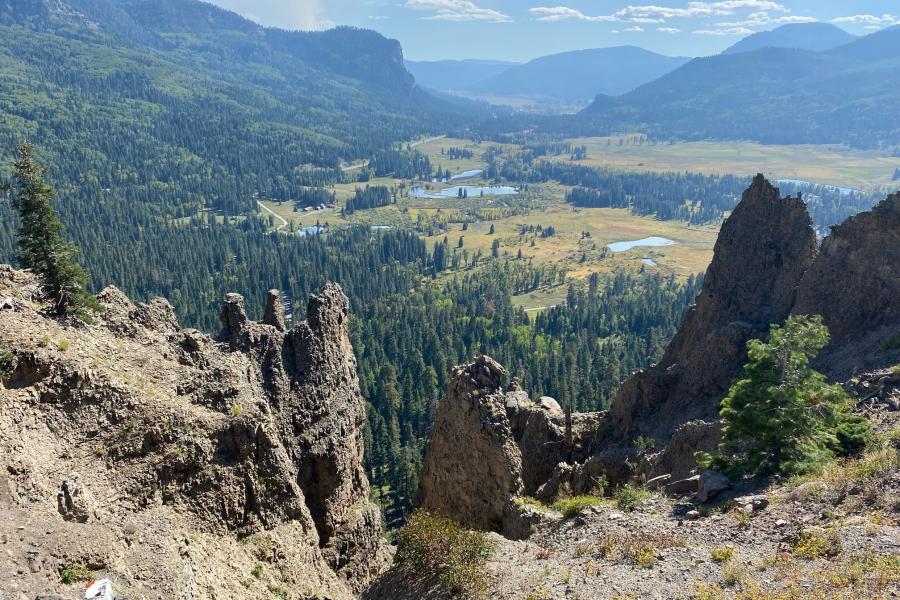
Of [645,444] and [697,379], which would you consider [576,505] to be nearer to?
[645,444]

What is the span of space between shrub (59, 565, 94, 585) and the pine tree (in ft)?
52.9

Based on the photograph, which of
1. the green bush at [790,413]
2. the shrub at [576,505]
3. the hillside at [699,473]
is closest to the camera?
the hillside at [699,473]

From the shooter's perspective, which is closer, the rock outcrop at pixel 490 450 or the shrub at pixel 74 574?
the shrub at pixel 74 574

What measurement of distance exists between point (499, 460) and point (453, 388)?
24.9 feet

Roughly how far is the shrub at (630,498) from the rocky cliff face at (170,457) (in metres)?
17.6

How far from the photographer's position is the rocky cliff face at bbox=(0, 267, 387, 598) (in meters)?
26.7

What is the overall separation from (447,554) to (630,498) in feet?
37.9

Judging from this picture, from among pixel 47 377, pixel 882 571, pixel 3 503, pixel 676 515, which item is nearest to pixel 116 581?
pixel 3 503

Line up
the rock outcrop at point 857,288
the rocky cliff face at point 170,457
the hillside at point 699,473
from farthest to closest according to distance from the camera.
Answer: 1. the rock outcrop at point 857,288
2. the hillside at point 699,473
3. the rocky cliff face at point 170,457

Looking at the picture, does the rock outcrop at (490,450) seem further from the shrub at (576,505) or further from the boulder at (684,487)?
the boulder at (684,487)

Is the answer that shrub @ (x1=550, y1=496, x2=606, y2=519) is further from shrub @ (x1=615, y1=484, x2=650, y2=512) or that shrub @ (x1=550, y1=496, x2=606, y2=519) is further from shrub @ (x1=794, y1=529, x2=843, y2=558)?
shrub @ (x1=794, y1=529, x2=843, y2=558)

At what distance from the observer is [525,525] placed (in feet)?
131

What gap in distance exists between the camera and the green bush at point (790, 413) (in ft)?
112

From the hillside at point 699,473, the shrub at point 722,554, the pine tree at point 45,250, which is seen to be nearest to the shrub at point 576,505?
the hillside at point 699,473
